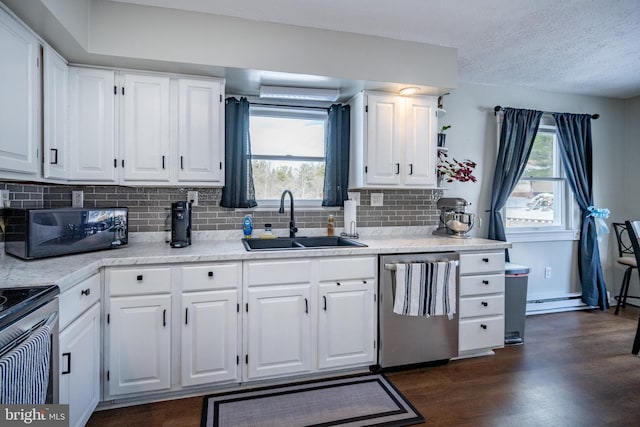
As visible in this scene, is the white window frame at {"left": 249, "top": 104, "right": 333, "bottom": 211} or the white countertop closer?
the white countertop

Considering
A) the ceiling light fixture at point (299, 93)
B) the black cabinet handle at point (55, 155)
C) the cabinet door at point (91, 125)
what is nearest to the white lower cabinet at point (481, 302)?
the ceiling light fixture at point (299, 93)

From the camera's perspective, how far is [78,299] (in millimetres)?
1654

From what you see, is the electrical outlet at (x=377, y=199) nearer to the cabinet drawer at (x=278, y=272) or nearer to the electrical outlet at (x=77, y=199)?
the cabinet drawer at (x=278, y=272)

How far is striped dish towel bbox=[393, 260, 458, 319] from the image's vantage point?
2.40 m

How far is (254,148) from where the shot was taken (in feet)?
9.82

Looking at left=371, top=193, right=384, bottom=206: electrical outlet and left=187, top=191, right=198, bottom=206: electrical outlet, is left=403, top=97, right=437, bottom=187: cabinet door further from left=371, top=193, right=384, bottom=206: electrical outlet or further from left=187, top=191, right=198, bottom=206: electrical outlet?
left=187, top=191, right=198, bottom=206: electrical outlet

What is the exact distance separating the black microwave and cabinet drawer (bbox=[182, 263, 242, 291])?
619mm

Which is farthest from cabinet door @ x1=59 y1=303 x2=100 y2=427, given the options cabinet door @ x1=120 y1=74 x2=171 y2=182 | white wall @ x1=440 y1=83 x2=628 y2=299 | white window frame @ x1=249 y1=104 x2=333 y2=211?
white wall @ x1=440 y1=83 x2=628 y2=299

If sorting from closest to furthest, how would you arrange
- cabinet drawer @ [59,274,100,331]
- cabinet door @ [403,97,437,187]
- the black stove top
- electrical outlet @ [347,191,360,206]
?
the black stove top < cabinet drawer @ [59,274,100,331] < cabinet door @ [403,97,437,187] < electrical outlet @ [347,191,360,206]

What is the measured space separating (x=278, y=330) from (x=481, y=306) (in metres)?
1.63

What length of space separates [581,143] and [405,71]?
277cm

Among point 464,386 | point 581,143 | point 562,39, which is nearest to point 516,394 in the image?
point 464,386

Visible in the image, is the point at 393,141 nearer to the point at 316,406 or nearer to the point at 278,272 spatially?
the point at 278,272

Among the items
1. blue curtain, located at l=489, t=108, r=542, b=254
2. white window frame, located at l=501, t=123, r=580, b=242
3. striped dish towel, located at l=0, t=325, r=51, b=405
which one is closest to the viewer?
striped dish towel, located at l=0, t=325, r=51, b=405
